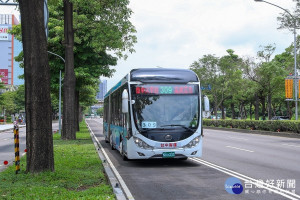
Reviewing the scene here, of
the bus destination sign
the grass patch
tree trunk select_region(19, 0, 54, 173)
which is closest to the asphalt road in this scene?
the grass patch

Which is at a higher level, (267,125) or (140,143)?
(140,143)

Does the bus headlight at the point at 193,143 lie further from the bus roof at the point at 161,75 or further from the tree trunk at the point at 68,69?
the tree trunk at the point at 68,69

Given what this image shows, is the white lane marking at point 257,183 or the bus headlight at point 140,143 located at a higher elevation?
the bus headlight at point 140,143

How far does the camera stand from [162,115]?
1241 centimetres

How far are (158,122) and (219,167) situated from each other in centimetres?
228

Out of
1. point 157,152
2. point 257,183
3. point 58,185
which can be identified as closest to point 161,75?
point 157,152

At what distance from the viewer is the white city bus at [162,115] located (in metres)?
12.2

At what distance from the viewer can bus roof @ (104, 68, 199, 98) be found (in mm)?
12812

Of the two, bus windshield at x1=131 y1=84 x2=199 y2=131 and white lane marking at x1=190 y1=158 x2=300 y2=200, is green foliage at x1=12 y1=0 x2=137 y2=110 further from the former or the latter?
white lane marking at x1=190 y1=158 x2=300 y2=200

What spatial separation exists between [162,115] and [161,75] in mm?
1374

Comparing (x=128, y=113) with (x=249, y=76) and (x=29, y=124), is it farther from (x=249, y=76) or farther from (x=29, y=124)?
(x=249, y=76)

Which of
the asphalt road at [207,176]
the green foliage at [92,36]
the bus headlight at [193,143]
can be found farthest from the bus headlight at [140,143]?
the green foliage at [92,36]

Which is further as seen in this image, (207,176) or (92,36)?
(92,36)

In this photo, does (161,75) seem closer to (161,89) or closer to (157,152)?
(161,89)
